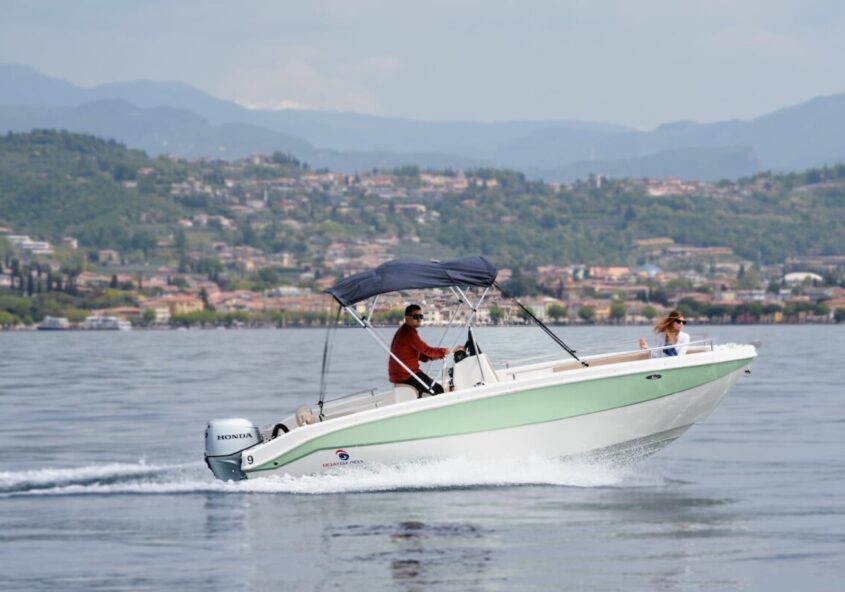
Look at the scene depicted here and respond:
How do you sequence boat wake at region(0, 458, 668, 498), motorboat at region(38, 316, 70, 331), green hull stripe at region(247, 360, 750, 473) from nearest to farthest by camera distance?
green hull stripe at region(247, 360, 750, 473) < boat wake at region(0, 458, 668, 498) < motorboat at region(38, 316, 70, 331)

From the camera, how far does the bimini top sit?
1725 centimetres

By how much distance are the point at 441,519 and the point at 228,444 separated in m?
2.90

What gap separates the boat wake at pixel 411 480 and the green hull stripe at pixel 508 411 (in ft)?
0.96

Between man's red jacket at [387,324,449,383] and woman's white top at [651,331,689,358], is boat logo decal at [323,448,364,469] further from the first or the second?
woman's white top at [651,331,689,358]

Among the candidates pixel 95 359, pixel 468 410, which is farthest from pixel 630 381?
pixel 95 359

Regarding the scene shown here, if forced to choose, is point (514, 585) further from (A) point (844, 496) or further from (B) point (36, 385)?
(B) point (36, 385)

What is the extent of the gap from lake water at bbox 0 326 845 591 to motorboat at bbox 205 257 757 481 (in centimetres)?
20

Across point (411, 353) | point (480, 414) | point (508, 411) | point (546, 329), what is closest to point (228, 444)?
point (411, 353)

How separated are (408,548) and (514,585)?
5.06 feet

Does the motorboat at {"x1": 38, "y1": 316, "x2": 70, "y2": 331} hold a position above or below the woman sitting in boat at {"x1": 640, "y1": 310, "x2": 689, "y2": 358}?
below

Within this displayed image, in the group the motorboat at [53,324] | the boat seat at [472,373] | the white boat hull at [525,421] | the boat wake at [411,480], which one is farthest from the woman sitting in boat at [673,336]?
the motorboat at [53,324]

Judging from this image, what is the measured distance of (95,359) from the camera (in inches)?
2420

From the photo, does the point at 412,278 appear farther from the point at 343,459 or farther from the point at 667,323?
the point at 667,323

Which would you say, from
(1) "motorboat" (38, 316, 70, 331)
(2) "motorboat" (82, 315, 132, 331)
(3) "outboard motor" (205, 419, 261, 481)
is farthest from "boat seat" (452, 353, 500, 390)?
(2) "motorboat" (82, 315, 132, 331)
